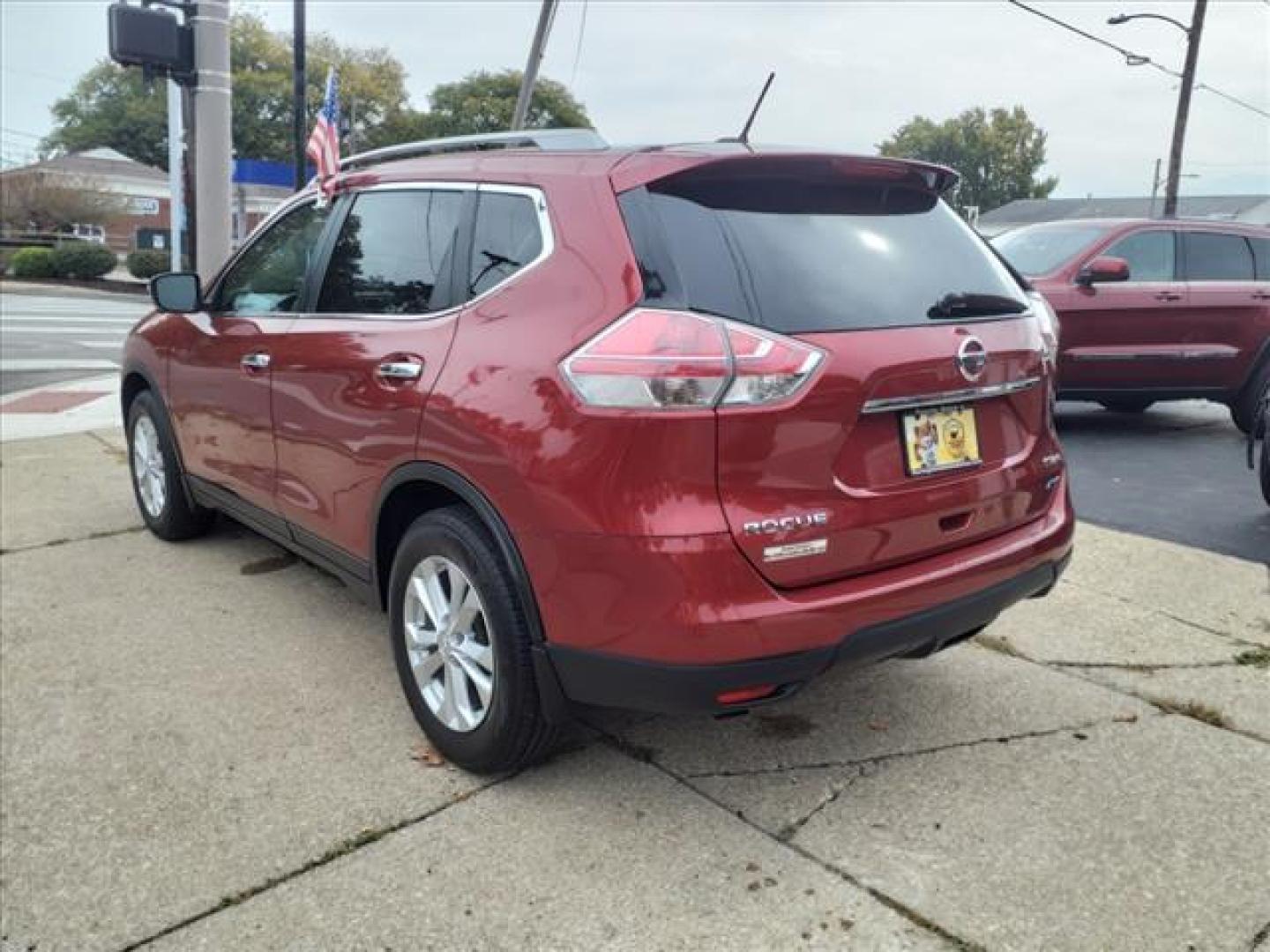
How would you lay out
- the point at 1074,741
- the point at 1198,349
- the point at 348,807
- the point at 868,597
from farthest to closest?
the point at 1198,349, the point at 1074,741, the point at 348,807, the point at 868,597

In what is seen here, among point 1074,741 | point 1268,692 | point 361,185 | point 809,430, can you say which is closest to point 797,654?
point 809,430

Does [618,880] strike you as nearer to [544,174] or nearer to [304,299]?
[544,174]

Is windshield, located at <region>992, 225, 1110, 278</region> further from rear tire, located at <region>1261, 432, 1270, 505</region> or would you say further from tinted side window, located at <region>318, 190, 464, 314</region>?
tinted side window, located at <region>318, 190, 464, 314</region>

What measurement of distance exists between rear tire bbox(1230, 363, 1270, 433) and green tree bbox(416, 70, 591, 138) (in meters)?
55.1

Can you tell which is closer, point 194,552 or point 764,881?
point 764,881

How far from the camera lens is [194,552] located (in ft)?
16.5

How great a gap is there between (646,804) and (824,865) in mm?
520

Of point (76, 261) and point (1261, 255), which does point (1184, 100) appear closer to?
point (1261, 255)

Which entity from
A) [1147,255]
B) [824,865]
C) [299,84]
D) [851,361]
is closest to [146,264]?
[299,84]

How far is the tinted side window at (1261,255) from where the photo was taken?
8.72 metres

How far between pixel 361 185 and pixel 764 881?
2638 mm

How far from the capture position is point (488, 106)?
60.3 m

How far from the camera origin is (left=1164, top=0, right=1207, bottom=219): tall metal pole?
81.3ft

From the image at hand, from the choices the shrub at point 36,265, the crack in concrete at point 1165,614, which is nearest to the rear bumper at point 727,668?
the crack in concrete at point 1165,614
